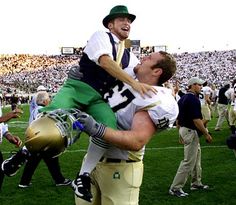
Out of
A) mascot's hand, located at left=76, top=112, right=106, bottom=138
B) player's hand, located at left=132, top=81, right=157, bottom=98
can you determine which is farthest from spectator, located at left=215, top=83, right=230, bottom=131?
mascot's hand, located at left=76, top=112, right=106, bottom=138

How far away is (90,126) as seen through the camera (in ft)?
9.51

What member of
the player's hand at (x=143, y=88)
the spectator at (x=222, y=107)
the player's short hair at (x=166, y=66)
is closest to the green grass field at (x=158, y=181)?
the spectator at (x=222, y=107)

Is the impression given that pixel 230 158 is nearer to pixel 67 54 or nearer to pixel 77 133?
pixel 77 133

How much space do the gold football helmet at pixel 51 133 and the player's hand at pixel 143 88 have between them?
0.61m

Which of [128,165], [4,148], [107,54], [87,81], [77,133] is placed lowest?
[4,148]

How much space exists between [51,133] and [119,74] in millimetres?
880

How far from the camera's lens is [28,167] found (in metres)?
8.77

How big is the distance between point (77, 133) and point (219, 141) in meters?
11.9

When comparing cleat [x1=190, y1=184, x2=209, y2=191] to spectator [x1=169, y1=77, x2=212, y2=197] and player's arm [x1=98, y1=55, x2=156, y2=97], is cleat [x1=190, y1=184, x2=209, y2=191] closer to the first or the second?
spectator [x1=169, y1=77, x2=212, y2=197]

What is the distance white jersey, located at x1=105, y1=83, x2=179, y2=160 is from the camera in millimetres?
3236


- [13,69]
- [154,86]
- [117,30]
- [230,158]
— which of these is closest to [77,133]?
[154,86]

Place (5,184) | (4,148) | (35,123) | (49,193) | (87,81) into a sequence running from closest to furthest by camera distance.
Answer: (35,123), (87,81), (49,193), (5,184), (4,148)

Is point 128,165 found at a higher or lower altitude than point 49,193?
higher

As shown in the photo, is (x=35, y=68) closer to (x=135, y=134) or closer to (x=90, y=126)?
(x=135, y=134)
